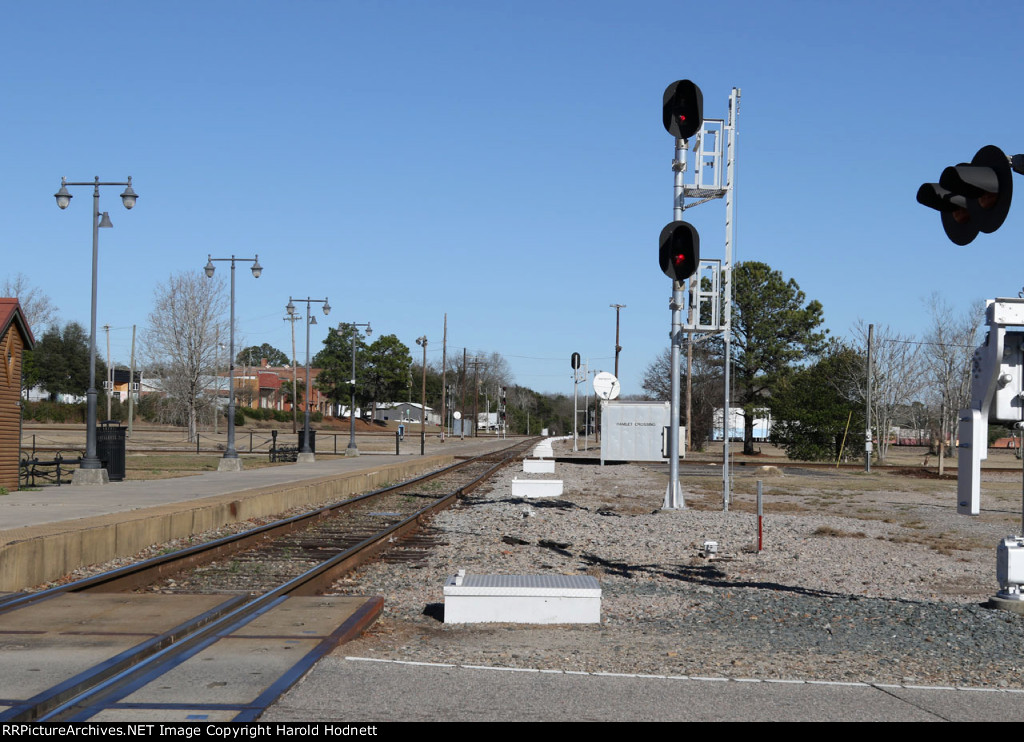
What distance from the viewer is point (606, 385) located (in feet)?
105

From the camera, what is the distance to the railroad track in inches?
215

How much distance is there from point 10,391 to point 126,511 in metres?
9.66

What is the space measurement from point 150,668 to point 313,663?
95 cm

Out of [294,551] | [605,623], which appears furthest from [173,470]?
[605,623]

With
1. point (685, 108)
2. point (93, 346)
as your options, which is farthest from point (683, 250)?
point (93, 346)

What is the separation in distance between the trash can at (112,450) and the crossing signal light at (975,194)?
2268 cm

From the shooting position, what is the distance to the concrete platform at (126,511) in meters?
11.3

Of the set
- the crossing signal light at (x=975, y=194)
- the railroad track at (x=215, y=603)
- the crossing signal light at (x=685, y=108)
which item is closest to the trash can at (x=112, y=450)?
the railroad track at (x=215, y=603)

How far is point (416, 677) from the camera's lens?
6.31 m

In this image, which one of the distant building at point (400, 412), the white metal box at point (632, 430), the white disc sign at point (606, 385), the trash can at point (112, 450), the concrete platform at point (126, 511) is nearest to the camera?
the concrete platform at point (126, 511)

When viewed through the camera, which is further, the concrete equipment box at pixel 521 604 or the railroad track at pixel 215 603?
the concrete equipment box at pixel 521 604

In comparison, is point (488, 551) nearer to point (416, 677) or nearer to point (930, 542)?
point (930, 542)

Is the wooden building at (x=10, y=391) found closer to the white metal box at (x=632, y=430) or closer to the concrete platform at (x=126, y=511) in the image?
the concrete platform at (x=126, y=511)
